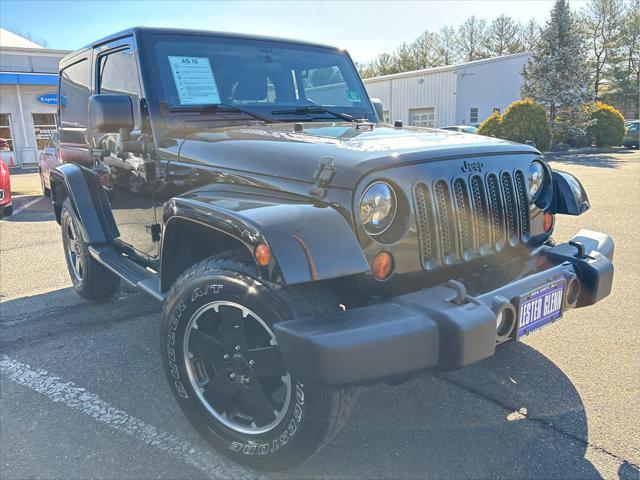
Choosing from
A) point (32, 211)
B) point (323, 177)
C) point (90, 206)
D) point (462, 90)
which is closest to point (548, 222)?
point (323, 177)

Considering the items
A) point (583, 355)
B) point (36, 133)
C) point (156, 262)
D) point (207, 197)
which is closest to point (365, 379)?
point (207, 197)

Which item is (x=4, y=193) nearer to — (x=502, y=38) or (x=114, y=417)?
(x=114, y=417)

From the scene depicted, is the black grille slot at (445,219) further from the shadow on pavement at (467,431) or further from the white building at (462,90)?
the white building at (462,90)

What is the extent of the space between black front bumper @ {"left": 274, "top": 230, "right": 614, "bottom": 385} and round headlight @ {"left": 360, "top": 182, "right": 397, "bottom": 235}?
314mm

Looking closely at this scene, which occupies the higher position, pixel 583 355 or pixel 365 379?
pixel 365 379

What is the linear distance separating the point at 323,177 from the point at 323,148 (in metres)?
0.25

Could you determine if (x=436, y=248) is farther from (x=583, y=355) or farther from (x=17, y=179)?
(x=17, y=179)

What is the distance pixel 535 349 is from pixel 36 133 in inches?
889

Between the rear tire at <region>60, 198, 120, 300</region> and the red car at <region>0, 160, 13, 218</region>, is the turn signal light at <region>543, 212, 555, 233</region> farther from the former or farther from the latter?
the red car at <region>0, 160, 13, 218</region>

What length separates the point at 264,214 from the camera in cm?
201

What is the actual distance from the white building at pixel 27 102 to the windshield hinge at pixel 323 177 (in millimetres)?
21413

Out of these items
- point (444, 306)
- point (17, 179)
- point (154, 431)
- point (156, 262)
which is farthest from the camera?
point (17, 179)

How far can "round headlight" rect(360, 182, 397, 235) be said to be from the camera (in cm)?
213

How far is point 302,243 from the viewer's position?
1.90 m
